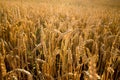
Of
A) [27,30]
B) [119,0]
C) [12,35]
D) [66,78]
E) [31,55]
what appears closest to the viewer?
[66,78]

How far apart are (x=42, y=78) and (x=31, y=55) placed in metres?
0.39

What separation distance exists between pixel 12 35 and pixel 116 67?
2.68ft

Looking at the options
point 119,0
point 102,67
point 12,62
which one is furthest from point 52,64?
point 119,0

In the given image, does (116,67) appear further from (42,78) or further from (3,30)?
(3,30)

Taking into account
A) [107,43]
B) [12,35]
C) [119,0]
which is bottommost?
[119,0]

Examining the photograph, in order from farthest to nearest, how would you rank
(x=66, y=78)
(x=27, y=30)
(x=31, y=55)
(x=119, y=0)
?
(x=119, y=0)
(x=27, y=30)
(x=31, y=55)
(x=66, y=78)

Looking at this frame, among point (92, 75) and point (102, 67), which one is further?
point (102, 67)

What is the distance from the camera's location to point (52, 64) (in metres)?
1.14

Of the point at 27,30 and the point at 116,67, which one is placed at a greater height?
the point at 27,30

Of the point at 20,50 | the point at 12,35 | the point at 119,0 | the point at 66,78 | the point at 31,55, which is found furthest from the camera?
the point at 119,0

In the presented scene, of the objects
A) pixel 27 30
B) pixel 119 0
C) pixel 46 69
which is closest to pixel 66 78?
pixel 46 69

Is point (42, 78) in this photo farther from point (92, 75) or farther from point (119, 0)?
point (119, 0)

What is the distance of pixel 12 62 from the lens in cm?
112

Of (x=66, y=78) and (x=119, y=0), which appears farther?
(x=119, y=0)
